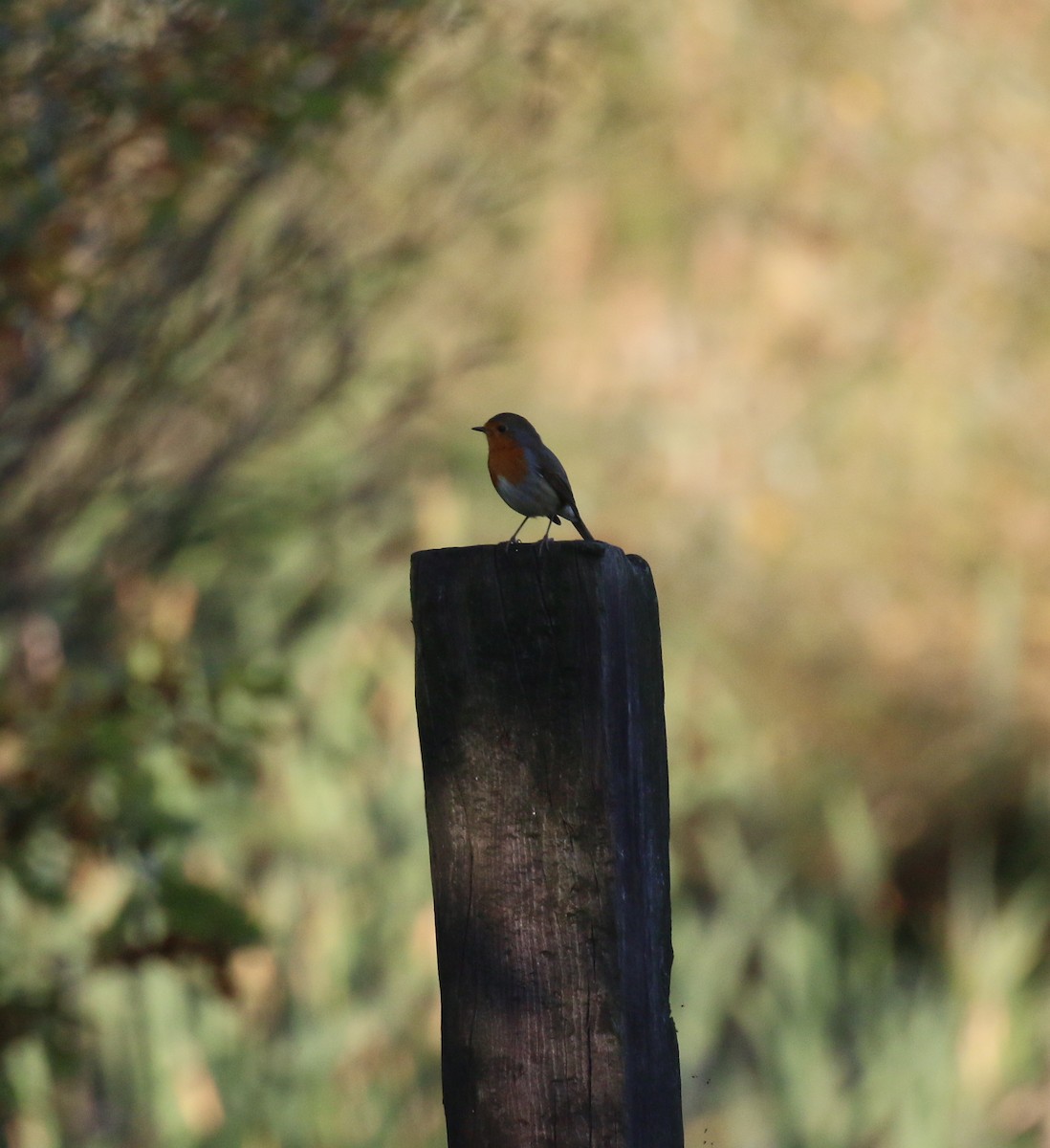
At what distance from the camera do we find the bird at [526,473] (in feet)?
9.31

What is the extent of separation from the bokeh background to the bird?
1.12m

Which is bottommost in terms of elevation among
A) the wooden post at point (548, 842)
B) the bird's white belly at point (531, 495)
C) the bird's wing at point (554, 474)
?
the wooden post at point (548, 842)

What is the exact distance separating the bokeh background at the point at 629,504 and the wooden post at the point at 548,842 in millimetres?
2037

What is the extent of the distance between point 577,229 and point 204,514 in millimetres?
1989

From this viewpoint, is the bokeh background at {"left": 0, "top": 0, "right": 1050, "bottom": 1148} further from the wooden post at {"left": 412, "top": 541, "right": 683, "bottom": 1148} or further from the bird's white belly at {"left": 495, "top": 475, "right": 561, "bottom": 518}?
the wooden post at {"left": 412, "top": 541, "right": 683, "bottom": 1148}

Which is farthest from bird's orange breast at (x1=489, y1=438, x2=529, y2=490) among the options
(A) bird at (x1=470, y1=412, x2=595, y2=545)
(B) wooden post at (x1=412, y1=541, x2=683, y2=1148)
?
(B) wooden post at (x1=412, y1=541, x2=683, y2=1148)

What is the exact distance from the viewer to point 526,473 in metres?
2.84

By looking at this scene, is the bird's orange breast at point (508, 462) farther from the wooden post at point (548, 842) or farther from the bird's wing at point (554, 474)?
the wooden post at point (548, 842)

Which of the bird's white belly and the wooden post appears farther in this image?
the bird's white belly

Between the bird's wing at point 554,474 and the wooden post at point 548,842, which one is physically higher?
the bird's wing at point 554,474

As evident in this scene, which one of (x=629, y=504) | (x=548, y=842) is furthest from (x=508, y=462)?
(x=629, y=504)

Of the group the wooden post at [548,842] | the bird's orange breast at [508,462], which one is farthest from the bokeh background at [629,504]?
the wooden post at [548,842]

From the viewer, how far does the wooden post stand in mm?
1696

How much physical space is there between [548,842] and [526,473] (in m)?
1.21
